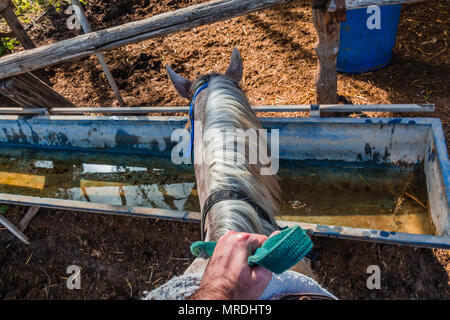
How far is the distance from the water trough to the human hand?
3.39ft

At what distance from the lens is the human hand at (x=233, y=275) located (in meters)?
0.97

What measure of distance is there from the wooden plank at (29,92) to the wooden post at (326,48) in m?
3.08

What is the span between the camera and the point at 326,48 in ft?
10.4

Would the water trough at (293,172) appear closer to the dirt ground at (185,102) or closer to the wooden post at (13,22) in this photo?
the dirt ground at (185,102)

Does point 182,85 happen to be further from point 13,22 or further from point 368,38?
point 13,22

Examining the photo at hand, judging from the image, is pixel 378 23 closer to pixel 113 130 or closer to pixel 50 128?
pixel 113 130

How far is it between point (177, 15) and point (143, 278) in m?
2.36

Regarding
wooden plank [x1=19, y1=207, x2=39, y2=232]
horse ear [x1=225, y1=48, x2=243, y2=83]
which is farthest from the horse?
wooden plank [x1=19, y1=207, x2=39, y2=232]

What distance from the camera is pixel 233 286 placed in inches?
38.8

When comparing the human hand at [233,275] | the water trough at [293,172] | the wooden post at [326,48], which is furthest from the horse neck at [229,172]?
the wooden post at [326,48]

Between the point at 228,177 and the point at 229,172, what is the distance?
→ 3 centimetres

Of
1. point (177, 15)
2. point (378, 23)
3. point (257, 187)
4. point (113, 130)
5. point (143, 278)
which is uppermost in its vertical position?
point (177, 15)

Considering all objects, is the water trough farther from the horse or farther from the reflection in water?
the horse

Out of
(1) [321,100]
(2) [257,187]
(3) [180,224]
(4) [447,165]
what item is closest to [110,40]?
(3) [180,224]
